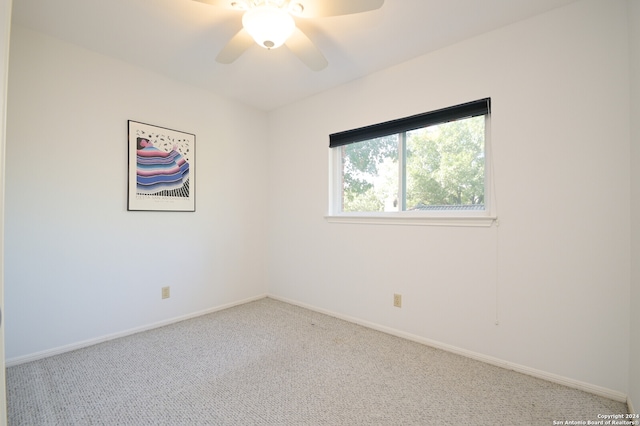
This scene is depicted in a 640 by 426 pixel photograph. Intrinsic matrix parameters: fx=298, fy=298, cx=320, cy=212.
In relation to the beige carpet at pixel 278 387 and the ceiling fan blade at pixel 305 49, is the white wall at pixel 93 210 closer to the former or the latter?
the beige carpet at pixel 278 387

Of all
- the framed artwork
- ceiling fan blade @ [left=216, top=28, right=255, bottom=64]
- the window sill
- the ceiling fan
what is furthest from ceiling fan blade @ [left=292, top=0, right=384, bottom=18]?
the framed artwork

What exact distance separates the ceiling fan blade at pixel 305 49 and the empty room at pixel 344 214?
0.02 meters

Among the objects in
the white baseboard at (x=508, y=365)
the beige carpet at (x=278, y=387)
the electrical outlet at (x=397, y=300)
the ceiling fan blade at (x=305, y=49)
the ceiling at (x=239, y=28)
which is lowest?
the beige carpet at (x=278, y=387)

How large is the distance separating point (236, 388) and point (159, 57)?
2520mm

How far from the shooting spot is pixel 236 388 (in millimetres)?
1764

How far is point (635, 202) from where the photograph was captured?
1.55 meters

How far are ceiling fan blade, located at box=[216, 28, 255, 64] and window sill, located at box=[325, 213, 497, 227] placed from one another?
1.64m

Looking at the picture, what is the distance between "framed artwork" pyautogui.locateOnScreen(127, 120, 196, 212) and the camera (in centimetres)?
254

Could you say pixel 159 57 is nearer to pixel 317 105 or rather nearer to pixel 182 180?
pixel 182 180

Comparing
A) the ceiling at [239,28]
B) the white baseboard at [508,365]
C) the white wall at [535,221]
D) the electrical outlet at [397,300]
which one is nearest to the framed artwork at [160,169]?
the ceiling at [239,28]

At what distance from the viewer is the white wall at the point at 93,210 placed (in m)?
2.04

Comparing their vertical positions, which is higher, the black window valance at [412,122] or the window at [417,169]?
the black window valance at [412,122]

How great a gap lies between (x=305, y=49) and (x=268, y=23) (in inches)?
15.7

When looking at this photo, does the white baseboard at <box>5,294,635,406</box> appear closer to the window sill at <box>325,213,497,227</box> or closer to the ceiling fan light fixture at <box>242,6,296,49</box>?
the window sill at <box>325,213,497,227</box>
